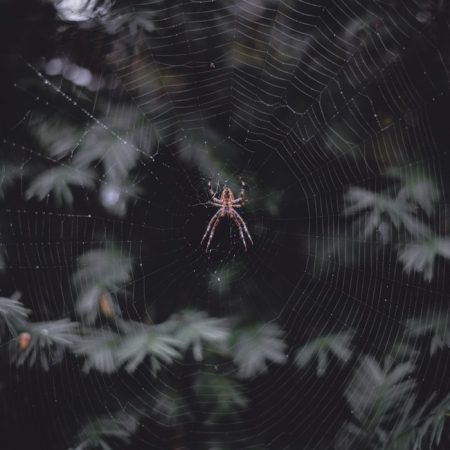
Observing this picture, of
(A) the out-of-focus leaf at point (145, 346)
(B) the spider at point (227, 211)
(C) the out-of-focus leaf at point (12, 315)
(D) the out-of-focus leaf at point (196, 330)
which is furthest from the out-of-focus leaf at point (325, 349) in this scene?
(B) the spider at point (227, 211)

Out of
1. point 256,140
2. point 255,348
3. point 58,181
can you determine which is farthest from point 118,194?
point 255,348

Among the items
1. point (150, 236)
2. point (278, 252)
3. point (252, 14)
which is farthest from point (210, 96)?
point (278, 252)

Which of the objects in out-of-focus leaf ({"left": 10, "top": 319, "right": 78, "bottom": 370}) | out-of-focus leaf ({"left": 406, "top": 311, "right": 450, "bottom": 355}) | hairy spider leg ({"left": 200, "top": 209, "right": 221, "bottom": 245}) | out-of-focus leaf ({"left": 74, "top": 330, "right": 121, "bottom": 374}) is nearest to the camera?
out-of-focus leaf ({"left": 10, "top": 319, "right": 78, "bottom": 370})

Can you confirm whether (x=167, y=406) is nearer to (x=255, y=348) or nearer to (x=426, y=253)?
(x=255, y=348)

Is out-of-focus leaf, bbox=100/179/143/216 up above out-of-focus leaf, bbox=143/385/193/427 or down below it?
above

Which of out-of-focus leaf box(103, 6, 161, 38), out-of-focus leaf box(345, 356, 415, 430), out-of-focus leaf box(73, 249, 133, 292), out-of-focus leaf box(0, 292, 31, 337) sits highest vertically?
out-of-focus leaf box(103, 6, 161, 38)

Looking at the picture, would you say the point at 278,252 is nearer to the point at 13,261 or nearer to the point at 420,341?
the point at 420,341

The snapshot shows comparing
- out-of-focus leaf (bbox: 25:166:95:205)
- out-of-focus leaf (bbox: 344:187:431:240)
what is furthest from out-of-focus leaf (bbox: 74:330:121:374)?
out-of-focus leaf (bbox: 344:187:431:240)

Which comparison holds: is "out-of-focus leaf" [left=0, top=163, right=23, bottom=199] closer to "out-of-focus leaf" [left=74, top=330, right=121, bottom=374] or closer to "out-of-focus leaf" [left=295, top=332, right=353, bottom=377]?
"out-of-focus leaf" [left=74, top=330, right=121, bottom=374]

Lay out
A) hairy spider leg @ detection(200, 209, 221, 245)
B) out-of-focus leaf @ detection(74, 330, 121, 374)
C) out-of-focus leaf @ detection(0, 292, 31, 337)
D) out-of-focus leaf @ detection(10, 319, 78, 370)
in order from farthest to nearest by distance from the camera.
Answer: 1. hairy spider leg @ detection(200, 209, 221, 245)
2. out-of-focus leaf @ detection(74, 330, 121, 374)
3. out-of-focus leaf @ detection(10, 319, 78, 370)
4. out-of-focus leaf @ detection(0, 292, 31, 337)

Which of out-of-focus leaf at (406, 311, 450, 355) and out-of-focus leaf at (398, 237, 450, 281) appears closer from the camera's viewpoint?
out-of-focus leaf at (406, 311, 450, 355)
